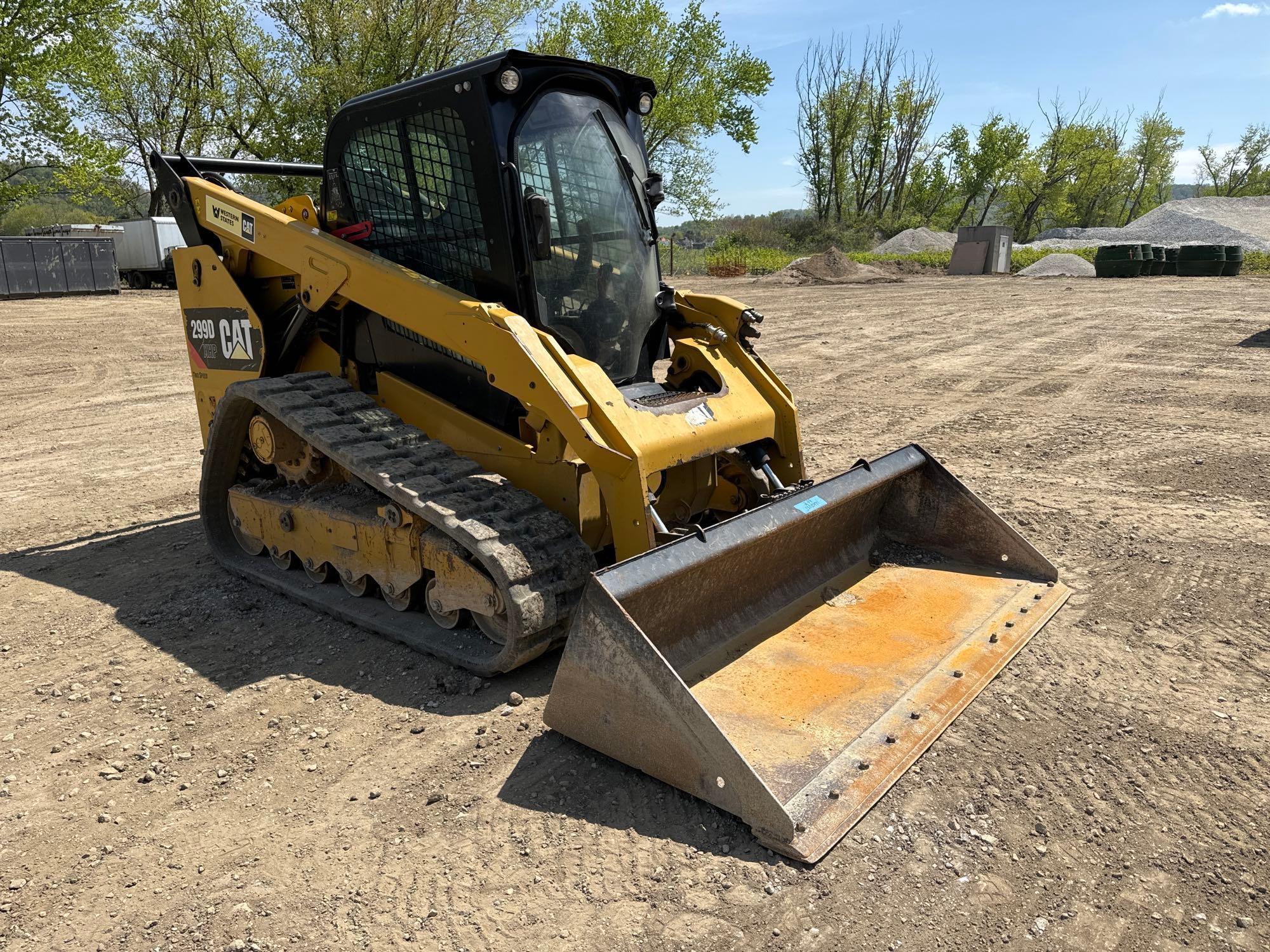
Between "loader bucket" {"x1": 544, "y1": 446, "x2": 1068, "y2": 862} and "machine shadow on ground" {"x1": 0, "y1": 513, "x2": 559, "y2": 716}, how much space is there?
70 cm

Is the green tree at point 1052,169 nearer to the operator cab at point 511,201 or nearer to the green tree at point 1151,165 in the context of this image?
the green tree at point 1151,165

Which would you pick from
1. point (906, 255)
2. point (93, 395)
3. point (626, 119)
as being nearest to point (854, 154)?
point (906, 255)

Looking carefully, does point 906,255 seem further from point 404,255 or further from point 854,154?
point 404,255

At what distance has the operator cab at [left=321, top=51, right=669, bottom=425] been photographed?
13.5 feet

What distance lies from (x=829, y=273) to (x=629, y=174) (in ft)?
78.4

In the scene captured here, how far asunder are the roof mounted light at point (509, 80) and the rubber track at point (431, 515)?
1608 mm

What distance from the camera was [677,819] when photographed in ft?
9.64

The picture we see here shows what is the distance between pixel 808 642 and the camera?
12.9ft

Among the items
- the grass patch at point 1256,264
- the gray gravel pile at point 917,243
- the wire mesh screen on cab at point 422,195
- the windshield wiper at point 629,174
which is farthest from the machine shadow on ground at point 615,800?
the gray gravel pile at point 917,243

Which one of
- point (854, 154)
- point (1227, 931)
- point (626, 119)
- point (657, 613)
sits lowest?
point (1227, 931)

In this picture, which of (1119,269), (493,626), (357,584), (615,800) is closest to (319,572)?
(357,584)

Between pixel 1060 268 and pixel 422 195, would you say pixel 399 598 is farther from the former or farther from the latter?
pixel 1060 268

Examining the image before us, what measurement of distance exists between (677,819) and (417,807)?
2.81 ft

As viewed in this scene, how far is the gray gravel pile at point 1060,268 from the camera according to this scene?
94.3 ft
